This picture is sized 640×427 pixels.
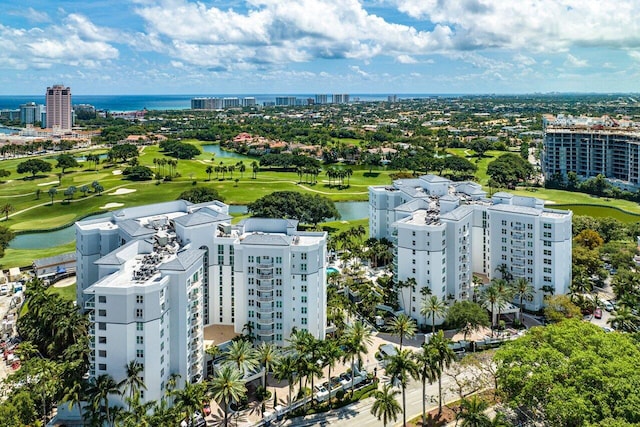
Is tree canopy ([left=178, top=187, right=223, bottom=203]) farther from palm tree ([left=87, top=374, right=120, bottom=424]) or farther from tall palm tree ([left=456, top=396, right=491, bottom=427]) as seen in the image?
tall palm tree ([left=456, top=396, right=491, bottom=427])

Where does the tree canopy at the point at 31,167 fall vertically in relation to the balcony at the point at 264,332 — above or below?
above

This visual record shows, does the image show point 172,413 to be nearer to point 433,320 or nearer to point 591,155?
point 433,320

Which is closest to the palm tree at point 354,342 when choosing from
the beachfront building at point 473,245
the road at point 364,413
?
the road at point 364,413

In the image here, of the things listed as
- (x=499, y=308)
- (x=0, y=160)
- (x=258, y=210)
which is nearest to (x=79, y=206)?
(x=258, y=210)

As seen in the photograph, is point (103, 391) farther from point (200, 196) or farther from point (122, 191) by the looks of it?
point (122, 191)

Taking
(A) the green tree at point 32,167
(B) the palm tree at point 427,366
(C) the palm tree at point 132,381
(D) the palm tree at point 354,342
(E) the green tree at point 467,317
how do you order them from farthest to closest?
(A) the green tree at point 32,167, (E) the green tree at point 467,317, (D) the palm tree at point 354,342, (B) the palm tree at point 427,366, (C) the palm tree at point 132,381

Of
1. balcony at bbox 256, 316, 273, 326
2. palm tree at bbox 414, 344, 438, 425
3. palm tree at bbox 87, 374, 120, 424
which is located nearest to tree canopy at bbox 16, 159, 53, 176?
balcony at bbox 256, 316, 273, 326

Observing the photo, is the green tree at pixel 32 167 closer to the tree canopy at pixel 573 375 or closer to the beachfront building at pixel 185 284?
the beachfront building at pixel 185 284
